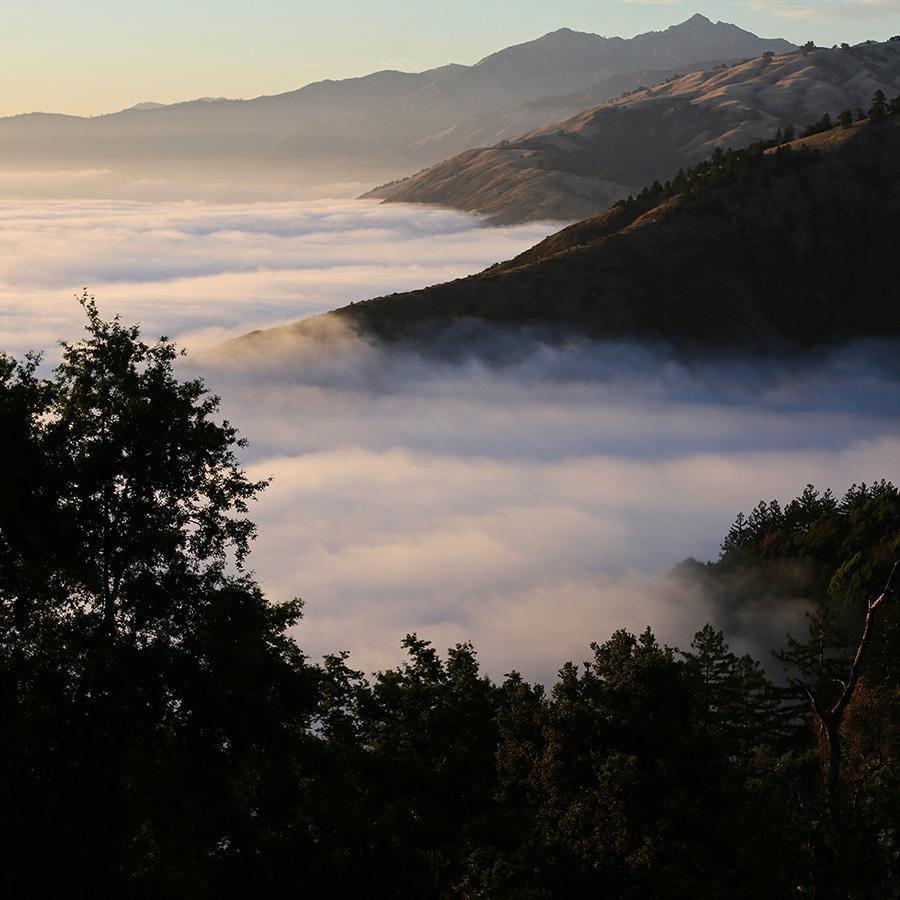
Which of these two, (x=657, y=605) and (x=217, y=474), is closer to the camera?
(x=217, y=474)

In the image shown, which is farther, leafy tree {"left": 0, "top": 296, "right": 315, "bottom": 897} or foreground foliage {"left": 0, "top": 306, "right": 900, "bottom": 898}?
leafy tree {"left": 0, "top": 296, "right": 315, "bottom": 897}

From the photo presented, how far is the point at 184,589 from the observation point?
33.0 metres

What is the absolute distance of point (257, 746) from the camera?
3288 cm

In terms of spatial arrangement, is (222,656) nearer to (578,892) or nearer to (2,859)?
(2,859)

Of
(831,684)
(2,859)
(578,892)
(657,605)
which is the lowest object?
(657,605)

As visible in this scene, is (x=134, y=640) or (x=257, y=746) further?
(x=257, y=746)

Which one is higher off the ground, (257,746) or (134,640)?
(134,640)

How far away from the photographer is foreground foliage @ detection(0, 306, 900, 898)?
26234mm

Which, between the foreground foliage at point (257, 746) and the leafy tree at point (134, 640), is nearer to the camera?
the foreground foliage at point (257, 746)

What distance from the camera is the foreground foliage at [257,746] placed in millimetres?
26234

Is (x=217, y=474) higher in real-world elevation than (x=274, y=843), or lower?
higher

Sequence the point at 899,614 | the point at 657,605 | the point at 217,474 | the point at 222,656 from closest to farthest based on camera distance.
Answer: the point at 222,656 → the point at 217,474 → the point at 899,614 → the point at 657,605

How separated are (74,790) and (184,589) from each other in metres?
6.58

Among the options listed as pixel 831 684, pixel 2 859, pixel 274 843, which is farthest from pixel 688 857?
pixel 831 684
